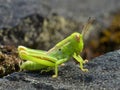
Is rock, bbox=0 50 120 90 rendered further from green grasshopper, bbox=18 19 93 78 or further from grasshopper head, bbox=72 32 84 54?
grasshopper head, bbox=72 32 84 54

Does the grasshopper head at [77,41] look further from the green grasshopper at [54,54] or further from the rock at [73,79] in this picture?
the rock at [73,79]

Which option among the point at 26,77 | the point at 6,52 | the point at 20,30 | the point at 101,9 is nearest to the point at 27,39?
the point at 20,30

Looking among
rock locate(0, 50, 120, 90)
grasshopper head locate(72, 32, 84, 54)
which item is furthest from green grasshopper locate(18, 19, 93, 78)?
rock locate(0, 50, 120, 90)

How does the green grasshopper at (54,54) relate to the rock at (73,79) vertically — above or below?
above

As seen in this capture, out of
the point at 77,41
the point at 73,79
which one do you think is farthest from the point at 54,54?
the point at 73,79

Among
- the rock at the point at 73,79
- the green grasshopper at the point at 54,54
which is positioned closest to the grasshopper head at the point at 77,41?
the green grasshopper at the point at 54,54
